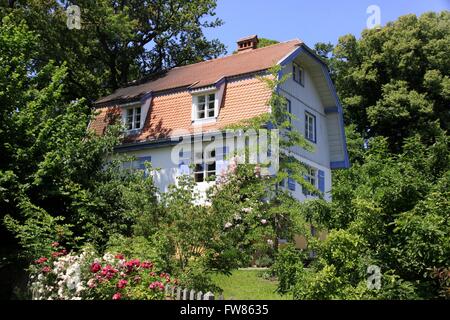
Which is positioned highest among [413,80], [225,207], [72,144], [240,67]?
[413,80]

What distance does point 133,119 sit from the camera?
26.1m

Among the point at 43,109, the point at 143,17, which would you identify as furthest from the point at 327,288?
the point at 143,17

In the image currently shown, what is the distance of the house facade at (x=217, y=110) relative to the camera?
22091 millimetres

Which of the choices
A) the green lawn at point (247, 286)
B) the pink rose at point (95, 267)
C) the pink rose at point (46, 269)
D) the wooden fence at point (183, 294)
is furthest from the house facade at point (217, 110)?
the wooden fence at point (183, 294)

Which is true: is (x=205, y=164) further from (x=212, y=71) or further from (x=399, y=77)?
(x=399, y=77)

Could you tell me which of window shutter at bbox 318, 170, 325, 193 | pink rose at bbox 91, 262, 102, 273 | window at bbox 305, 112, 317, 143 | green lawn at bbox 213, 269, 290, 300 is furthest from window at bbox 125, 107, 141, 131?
pink rose at bbox 91, 262, 102, 273

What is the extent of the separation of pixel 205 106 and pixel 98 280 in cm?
1554

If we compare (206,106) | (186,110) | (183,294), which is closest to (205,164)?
(206,106)

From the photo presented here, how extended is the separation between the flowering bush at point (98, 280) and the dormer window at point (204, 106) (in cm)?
1440

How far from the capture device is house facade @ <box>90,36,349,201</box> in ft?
72.5

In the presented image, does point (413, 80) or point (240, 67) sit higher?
point (413, 80)
